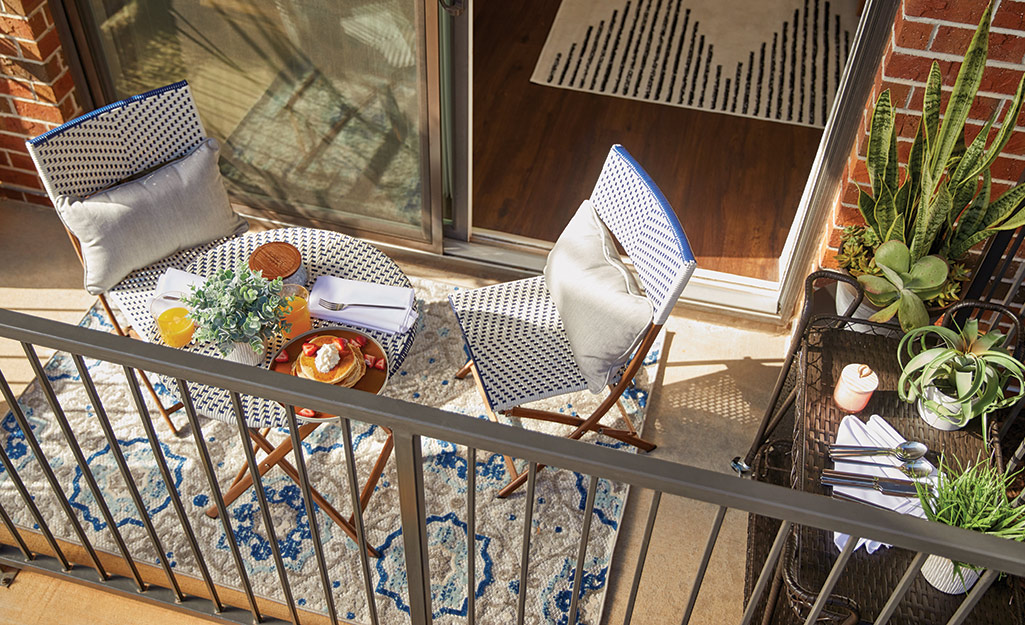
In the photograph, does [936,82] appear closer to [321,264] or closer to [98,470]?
[321,264]

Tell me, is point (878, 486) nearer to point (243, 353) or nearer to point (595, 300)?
point (595, 300)

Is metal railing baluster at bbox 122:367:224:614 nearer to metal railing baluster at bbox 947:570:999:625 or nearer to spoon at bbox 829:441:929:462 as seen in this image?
metal railing baluster at bbox 947:570:999:625

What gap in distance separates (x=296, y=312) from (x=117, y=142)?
0.85 meters

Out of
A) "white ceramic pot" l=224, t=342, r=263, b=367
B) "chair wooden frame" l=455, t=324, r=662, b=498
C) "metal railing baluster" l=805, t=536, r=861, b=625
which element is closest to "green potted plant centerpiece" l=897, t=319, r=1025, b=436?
"chair wooden frame" l=455, t=324, r=662, b=498

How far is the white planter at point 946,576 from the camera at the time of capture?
5.75 ft

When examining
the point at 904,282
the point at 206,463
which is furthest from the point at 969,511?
the point at 206,463

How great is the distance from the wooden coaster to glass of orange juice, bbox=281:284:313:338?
7 centimetres

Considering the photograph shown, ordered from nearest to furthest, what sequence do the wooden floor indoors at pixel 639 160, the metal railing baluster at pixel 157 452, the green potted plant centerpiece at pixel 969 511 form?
the metal railing baluster at pixel 157 452 → the green potted plant centerpiece at pixel 969 511 → the wooden floor indoors at pixel 639 160

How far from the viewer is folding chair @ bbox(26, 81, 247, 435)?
8.09ft

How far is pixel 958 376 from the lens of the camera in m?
2.01

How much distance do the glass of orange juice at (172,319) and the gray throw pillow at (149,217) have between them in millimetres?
293

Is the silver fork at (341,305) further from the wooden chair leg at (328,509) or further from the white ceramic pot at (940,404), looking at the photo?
the white ceramic pot at (940,404)

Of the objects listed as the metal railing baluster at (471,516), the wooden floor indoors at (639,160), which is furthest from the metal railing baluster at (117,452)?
the wooden floor indoors at (639,160)

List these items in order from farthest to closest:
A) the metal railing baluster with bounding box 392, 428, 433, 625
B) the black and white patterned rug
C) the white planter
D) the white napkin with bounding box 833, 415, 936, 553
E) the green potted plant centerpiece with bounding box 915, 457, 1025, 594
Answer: the black and white patterned rug
the white napkin with bounding box 833, 415, 936, 553
the white planter
the green potted plant centerpiece with bounding box 915, 457, 1025, 594
the metal railing baluster with bounding box 392, 428, 433, 625
